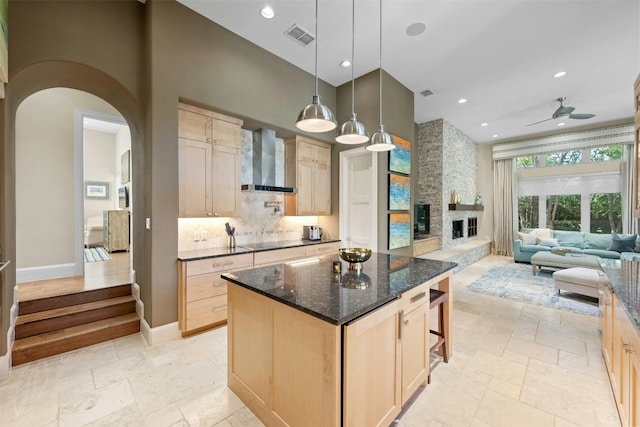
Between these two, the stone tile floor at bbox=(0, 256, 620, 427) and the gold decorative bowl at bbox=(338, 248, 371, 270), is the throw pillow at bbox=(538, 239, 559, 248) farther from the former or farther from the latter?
the gold decorative bowl at bbox=(338, 248, 371, 270)

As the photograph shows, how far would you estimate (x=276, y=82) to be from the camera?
3.76 meters

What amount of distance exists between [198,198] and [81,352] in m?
1.86

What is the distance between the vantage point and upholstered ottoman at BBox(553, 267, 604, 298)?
371 cm

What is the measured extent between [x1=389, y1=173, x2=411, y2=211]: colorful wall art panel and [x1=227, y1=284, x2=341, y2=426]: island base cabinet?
10.3 ft

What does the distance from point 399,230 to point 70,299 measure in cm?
455

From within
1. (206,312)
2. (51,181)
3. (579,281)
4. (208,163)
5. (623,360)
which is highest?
(208,163)

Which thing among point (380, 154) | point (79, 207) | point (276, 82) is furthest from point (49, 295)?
point (380, 154)

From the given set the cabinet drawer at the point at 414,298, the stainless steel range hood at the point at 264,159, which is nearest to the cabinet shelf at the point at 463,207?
Result: the stainless steel range hood at the point at 264,159

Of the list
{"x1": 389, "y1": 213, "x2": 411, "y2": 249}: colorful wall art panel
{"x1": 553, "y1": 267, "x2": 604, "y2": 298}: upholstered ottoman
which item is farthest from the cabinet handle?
{"x1": 553, "y1": 267, "x2": 604, "y2": 298}: upholstered ottoman

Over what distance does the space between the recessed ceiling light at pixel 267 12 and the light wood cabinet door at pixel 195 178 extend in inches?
63.7

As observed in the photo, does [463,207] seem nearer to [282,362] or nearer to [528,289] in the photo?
[528,289]

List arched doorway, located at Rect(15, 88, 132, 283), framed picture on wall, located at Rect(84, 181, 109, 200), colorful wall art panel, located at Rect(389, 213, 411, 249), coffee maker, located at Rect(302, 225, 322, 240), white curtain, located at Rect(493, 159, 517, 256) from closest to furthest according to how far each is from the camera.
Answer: arched doorway, located at Rect(15, 88, 132, 283), colorful wall art panel, located at Rect(389, 213, 411, 249), coffee maker, located at Rect(302, 225, 322, 240), framed picture on wall, located at Rect(84, 181, 109, 200), white curtain, located at Rect(493, 159, 517, 256)

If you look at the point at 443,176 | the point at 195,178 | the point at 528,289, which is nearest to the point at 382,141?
the point at 195,178

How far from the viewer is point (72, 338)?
8.42ft
